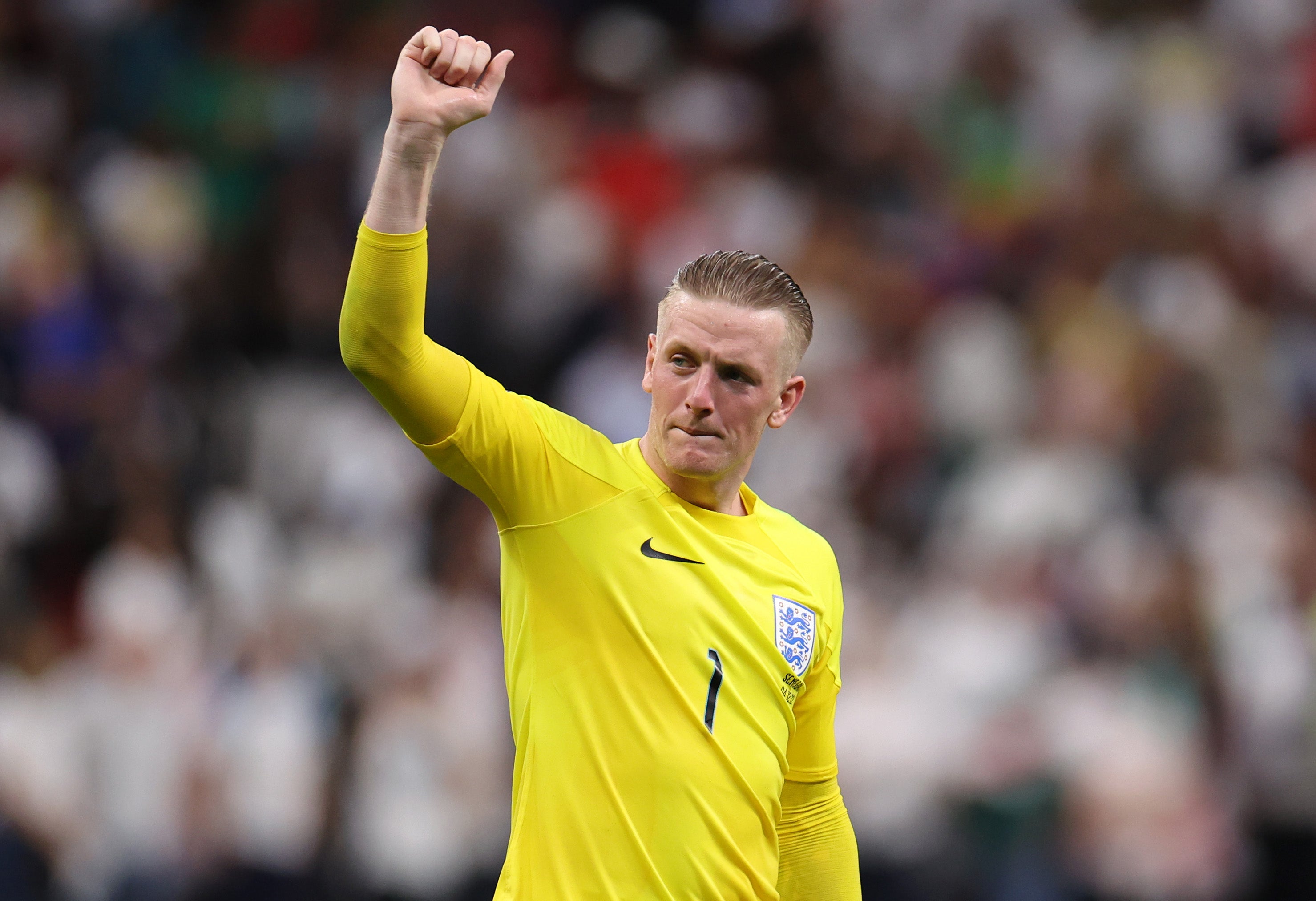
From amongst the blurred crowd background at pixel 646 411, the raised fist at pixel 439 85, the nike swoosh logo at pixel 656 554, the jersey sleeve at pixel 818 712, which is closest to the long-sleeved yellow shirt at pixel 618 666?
the nike swoosh logo at pixel 656 554

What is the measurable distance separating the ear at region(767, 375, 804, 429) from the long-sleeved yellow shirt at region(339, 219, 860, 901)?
0.29 meters

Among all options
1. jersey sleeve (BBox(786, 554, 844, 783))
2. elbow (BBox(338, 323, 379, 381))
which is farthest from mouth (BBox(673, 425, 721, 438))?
elbow (BBox(338, 323, 379, 381))

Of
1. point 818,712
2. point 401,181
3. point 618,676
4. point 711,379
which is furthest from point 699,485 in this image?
point 401,181

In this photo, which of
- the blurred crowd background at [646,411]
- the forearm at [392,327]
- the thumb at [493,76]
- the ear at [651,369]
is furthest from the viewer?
the blurred crowd background at [646,411]

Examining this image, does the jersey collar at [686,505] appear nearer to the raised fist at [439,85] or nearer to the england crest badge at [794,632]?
the england crest badge at [794,632]

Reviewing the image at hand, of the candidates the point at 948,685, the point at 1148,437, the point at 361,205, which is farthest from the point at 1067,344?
the point at 361,205

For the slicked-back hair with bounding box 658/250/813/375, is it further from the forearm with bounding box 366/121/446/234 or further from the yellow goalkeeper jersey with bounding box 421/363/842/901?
the forearm with bounding box 366/121/446/234

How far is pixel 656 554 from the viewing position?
3785mm

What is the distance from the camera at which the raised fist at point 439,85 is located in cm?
338

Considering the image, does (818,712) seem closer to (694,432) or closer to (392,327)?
(694,432)

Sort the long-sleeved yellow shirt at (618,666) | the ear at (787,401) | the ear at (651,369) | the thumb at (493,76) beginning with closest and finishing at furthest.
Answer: the thumb at (493,76)
the long-sleeved yellow shirt at (618,666)
the ear at (651,369)
the ear at (787,401)

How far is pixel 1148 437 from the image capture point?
944 centimetres

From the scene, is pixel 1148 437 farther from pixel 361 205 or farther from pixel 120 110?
pixel 120 110

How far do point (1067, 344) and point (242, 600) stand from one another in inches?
194
